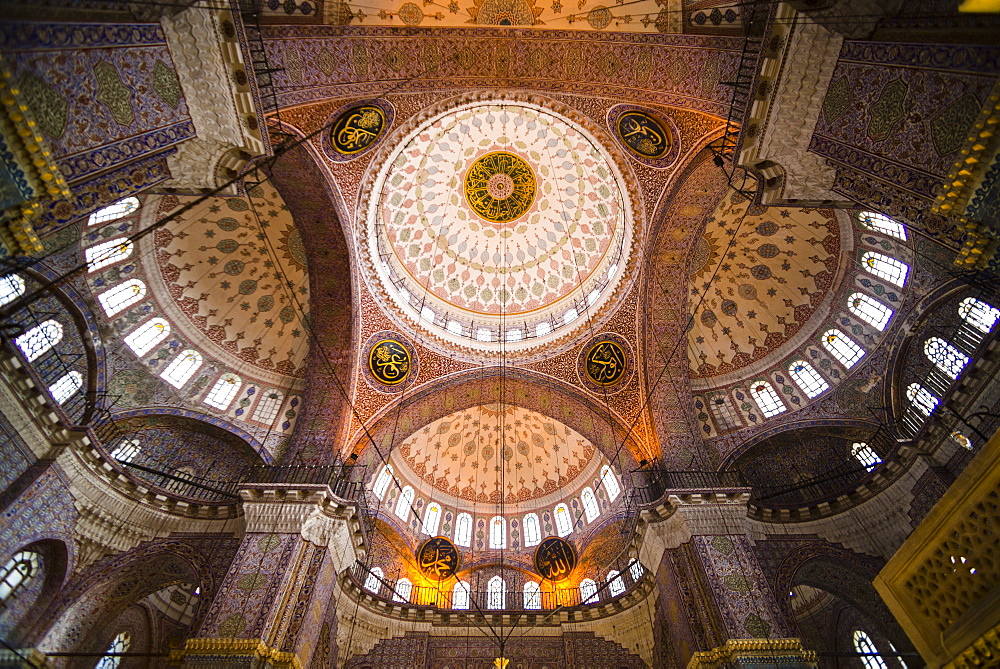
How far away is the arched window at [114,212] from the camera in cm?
1070

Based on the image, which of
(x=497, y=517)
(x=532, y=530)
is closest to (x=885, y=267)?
(x=532, y=530)

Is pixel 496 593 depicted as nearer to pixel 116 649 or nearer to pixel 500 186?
pixel 116 649

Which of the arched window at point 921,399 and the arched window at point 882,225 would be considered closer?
the arched window at point 921,399

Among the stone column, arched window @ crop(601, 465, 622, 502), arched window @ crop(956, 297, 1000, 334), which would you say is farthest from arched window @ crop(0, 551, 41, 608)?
arched window @ crop(956, 297, 1000, 334)

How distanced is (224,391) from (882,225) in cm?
1738

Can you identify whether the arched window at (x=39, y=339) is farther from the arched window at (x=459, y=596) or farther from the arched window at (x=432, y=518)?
the arched window at (x=459, y=596)

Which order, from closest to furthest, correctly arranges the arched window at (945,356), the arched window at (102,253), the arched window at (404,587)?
the arched window at (945,356) → the arched window at (102,253) → the arched window at (404,587)

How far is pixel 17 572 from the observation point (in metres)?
8.64

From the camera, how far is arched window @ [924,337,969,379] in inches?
394

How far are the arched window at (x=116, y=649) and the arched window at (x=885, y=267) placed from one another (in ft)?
62.7

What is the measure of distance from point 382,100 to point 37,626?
12.4m

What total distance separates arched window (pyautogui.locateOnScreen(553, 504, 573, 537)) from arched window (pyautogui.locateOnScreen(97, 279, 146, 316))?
1406 cm

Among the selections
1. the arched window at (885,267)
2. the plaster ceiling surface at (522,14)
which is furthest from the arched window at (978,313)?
the plaster ceiling surface at (522,14)

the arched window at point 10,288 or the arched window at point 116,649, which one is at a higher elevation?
the arched window at point 10,288
